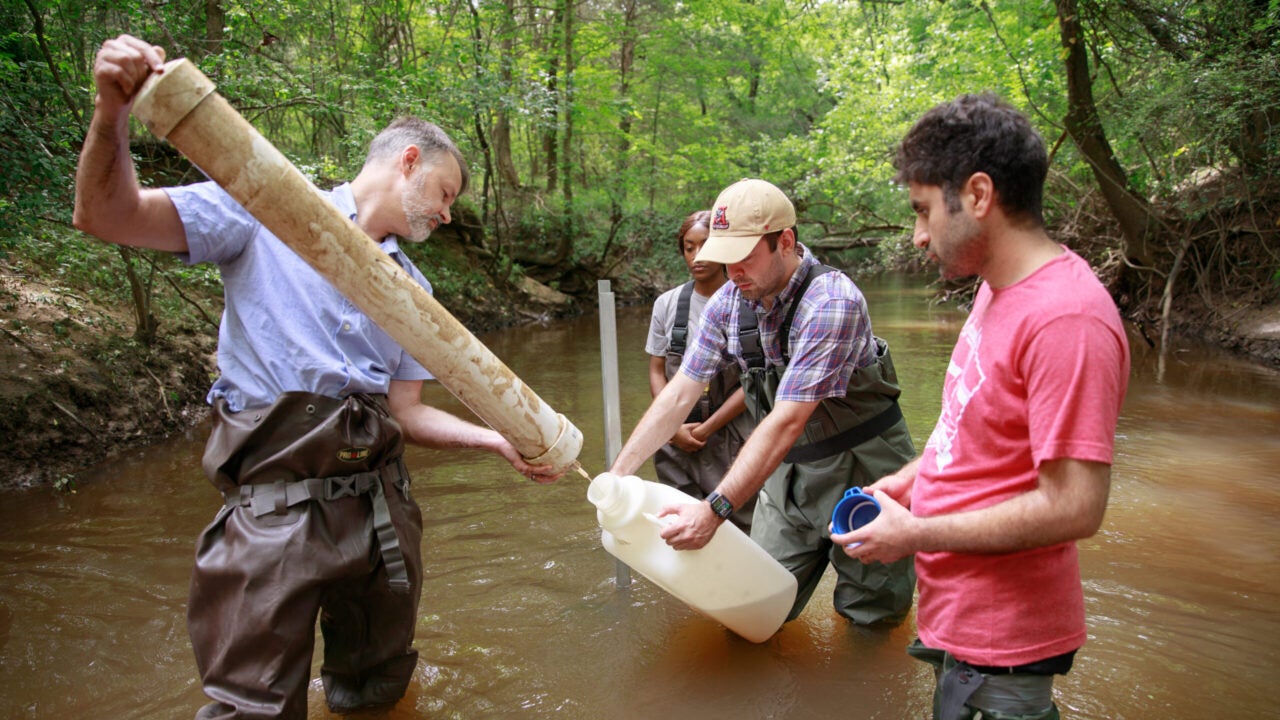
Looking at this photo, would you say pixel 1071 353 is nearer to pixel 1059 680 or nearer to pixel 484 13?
pixel 1059 680

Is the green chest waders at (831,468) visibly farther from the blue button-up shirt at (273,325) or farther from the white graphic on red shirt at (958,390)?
the blue button-up shirt at (273,325)

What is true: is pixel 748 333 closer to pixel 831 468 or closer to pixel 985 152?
pixel 831 468

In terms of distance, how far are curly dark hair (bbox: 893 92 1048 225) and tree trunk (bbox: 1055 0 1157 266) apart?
10204 millimetres

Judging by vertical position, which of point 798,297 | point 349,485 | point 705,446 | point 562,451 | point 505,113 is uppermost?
point 505,113

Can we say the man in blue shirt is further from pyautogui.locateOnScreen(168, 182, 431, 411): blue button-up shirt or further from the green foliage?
the green foliage

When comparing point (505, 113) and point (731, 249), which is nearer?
point (731, 249)

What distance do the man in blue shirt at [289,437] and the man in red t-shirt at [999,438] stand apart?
3.92 feet

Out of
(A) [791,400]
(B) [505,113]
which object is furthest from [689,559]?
(B) [505,113]

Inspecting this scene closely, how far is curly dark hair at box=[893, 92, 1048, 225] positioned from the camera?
5.87 ft

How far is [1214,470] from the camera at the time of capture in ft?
21.1

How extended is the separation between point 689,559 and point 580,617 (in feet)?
4.53

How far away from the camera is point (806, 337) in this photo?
2.99 metres

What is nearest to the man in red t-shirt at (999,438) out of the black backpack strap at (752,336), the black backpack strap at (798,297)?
the black backpack strap at (798,297)

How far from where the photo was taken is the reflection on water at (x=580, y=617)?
10.8 feet
